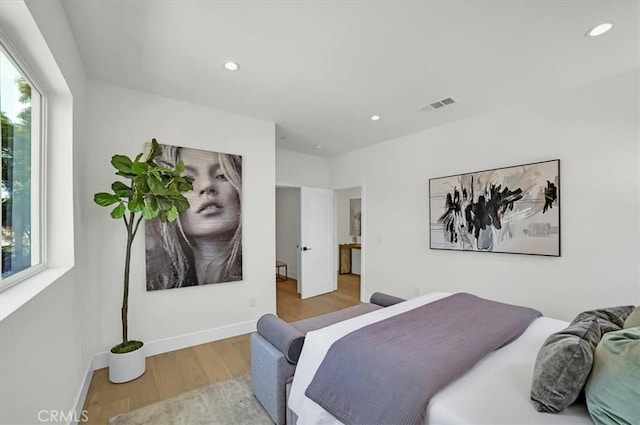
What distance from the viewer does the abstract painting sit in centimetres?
284

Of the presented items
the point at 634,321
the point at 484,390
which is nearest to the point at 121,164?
the point at 484,390

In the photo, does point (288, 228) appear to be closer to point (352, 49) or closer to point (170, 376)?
point (170, 376)

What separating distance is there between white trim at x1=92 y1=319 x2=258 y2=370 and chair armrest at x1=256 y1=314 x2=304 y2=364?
55.8 inches

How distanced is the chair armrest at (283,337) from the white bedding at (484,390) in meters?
0.11

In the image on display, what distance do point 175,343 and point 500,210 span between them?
3908mm

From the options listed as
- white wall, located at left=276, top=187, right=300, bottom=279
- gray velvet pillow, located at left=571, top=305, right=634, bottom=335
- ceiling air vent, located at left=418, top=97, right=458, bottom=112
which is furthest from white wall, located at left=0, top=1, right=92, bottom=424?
white wall, located at left=276, top=187, right=300, bottom=279

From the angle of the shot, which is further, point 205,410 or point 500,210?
Answer: point 500,210

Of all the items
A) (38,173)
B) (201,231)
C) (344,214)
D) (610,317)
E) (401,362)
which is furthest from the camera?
(344,214)

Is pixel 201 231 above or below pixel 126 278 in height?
above

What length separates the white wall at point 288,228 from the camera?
6.18 metres

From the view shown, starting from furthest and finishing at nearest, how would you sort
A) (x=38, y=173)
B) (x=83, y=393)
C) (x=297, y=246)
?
(x=297, y=246) → (x=83, y=393) → (x=38, y=173)

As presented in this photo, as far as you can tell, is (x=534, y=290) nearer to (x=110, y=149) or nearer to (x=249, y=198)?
(x=249, y=198)

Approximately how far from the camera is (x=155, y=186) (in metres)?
2.20

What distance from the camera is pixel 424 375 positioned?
1.27 m
